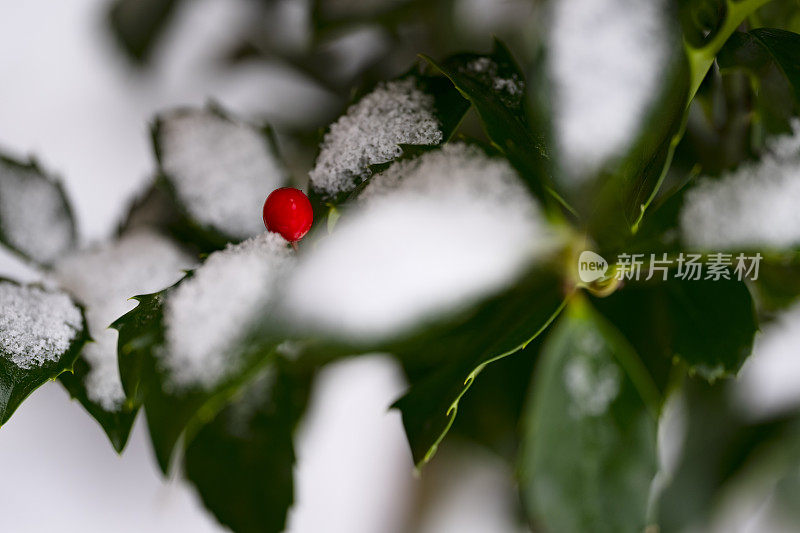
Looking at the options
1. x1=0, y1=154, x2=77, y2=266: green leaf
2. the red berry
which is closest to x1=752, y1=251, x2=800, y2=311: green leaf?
the red berry

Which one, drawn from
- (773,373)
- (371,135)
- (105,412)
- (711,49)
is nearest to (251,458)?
(105,412)

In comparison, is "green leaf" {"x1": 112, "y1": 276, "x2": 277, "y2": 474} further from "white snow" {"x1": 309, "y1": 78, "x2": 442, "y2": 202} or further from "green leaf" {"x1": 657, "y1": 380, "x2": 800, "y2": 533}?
"green leaf" {"x1": 657, "y1": 380, "x2": 800, "y2": 533}

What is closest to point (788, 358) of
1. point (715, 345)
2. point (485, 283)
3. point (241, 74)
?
point (715, 345)

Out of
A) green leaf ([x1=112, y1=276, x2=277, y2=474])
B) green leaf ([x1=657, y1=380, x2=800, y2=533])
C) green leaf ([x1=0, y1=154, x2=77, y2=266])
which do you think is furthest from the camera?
green leaf ([x1=657, y1=380, x2=800, y2=533])

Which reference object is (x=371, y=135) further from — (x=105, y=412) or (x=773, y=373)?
(x=773, y=373)

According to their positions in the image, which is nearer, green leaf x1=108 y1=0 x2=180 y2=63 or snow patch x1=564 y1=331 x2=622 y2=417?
snow patch x1=564 y1=331 x2=622 y2=417

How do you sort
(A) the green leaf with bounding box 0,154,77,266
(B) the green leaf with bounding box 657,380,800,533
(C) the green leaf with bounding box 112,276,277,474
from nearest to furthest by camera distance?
(C) the green leaf with bounding box 112,276,277,474 < (A) the green leaf with bounding box 0,154,77,266 < (B) the green leaf with bounding box 657,380,800,533

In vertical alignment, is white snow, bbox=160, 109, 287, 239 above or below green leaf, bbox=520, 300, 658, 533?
above

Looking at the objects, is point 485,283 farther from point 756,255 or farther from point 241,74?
point 241,74
